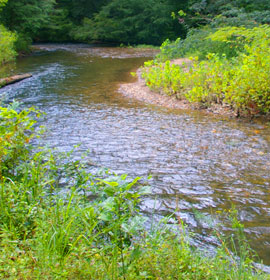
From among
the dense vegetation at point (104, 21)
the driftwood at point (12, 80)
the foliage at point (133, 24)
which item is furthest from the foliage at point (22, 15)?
the driftwood at point (12, 80)

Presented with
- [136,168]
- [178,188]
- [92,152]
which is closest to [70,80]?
[92,152]

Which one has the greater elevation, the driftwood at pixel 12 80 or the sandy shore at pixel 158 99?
the driftwood at pixel 12 80

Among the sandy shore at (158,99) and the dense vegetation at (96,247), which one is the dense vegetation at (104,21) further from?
the dense vegetation at (96,247)

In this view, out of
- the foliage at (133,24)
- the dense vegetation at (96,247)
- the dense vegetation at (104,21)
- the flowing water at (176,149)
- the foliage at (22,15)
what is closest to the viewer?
the dense vegetation at (96,247)

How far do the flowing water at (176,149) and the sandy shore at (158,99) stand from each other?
0.38 metres

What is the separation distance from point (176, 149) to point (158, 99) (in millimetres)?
3800

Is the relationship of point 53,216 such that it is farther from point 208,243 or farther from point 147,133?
point 147,133

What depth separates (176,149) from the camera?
5.29m

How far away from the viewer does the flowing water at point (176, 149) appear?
139 inches

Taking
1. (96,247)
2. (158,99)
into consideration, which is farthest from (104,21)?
(96,247)

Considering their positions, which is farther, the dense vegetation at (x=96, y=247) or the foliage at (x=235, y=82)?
the foliage at (x=235, y=82)

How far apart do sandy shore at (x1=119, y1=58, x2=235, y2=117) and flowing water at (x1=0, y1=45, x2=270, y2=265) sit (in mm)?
383

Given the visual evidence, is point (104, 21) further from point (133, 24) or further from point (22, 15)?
point (22, 15)

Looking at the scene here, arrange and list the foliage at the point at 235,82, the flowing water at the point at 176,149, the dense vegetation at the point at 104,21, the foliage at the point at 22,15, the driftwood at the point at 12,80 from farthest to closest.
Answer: the dense vegetation at the point at 104,21 < the foliage at the point at 22,15 < the driftwood at the point at 12,80 < the foliage at the point at 235,82 < the flowing water at the point at 176,149
